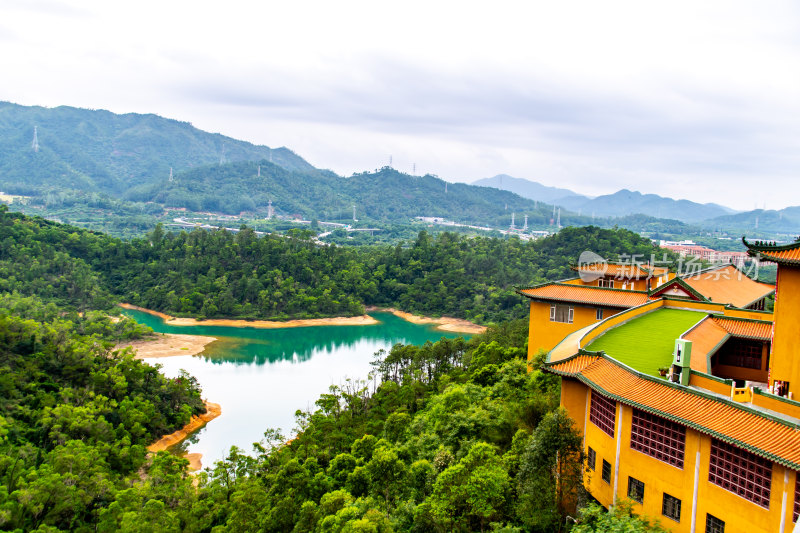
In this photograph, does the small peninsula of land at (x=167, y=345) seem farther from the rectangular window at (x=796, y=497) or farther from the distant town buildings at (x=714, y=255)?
the rectangular window at (x=796, y=497)

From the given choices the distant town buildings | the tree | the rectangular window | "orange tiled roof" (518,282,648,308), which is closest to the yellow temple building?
the rectangular window

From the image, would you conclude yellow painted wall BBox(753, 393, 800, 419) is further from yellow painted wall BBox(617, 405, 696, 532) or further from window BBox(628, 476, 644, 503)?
window BBox(628, 476, 644, 503)

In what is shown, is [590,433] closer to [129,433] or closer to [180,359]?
[129,433]

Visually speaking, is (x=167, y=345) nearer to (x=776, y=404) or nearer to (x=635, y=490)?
(x=635, y=490)

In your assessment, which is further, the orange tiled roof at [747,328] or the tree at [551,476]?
the orange tiled roof at [747,328]

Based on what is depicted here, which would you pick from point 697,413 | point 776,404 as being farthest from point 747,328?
point 697,413

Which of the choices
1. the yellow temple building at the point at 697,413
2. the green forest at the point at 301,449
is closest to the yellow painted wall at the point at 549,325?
the green forest at the point at 301,449
